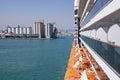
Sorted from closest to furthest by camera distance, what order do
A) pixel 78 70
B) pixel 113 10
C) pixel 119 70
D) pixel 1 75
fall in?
pixel 113 10, pixel 119 70, pixel 78 70, pixel 1 75

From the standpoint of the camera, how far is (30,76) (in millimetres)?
31969

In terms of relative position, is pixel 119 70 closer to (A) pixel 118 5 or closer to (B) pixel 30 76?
(A) pixel 118 5

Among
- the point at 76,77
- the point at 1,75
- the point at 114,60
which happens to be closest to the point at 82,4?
the point at 1,75

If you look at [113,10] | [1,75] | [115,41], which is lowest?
Result: [1,75]

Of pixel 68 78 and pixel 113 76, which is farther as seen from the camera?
pixel 68 78

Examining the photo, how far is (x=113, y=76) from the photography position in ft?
26.0

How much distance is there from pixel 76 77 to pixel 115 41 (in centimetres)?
1235

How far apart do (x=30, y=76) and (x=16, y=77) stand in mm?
1375

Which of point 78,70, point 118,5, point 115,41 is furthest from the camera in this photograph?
point 78,70

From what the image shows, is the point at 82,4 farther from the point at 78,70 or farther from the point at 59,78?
the point at 78,70

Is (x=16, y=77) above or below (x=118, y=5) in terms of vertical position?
below

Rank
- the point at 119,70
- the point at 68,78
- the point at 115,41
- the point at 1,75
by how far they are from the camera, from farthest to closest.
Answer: the point at 1,75 → the point at 68,78 → the point at 115,41 → the point at 119,70

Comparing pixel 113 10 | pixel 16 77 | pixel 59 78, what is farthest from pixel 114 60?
pixel 16 77

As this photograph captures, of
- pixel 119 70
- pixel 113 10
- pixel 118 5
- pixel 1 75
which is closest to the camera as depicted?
pixel 118 5
